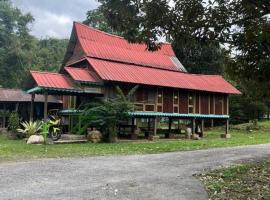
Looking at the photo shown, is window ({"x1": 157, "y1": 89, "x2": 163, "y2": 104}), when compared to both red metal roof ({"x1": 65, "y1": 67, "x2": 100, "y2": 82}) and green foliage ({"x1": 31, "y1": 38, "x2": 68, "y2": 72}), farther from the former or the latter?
green foliage ({"x1": 31, "y1": 38, "x2": 68, "y2": 72})

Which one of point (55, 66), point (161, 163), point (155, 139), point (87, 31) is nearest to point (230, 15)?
point (161, 163)

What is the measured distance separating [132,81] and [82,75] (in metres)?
2.87

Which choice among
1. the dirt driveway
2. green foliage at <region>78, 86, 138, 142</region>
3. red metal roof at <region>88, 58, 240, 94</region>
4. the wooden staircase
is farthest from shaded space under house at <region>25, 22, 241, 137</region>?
the dirt driveway

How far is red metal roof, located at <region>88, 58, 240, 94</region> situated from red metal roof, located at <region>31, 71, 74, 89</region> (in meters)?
1.90

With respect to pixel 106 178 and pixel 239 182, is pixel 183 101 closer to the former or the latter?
pixel 239 182

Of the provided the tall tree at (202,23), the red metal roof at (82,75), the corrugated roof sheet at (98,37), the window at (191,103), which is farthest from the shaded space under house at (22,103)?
the tall tree at (202,23)

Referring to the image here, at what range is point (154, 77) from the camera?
26.8m

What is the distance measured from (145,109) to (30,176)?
16258mm

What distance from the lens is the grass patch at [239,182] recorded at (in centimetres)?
834

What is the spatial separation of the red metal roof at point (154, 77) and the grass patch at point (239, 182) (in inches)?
508

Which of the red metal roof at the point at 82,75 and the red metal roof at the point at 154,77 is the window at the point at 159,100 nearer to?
the red metal roof at the point at 154,77

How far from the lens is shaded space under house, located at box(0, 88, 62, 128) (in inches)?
1266

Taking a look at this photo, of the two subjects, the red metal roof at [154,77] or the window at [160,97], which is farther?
the window at [160,97]

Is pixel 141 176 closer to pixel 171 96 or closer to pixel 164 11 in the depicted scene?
pixel 164 11
